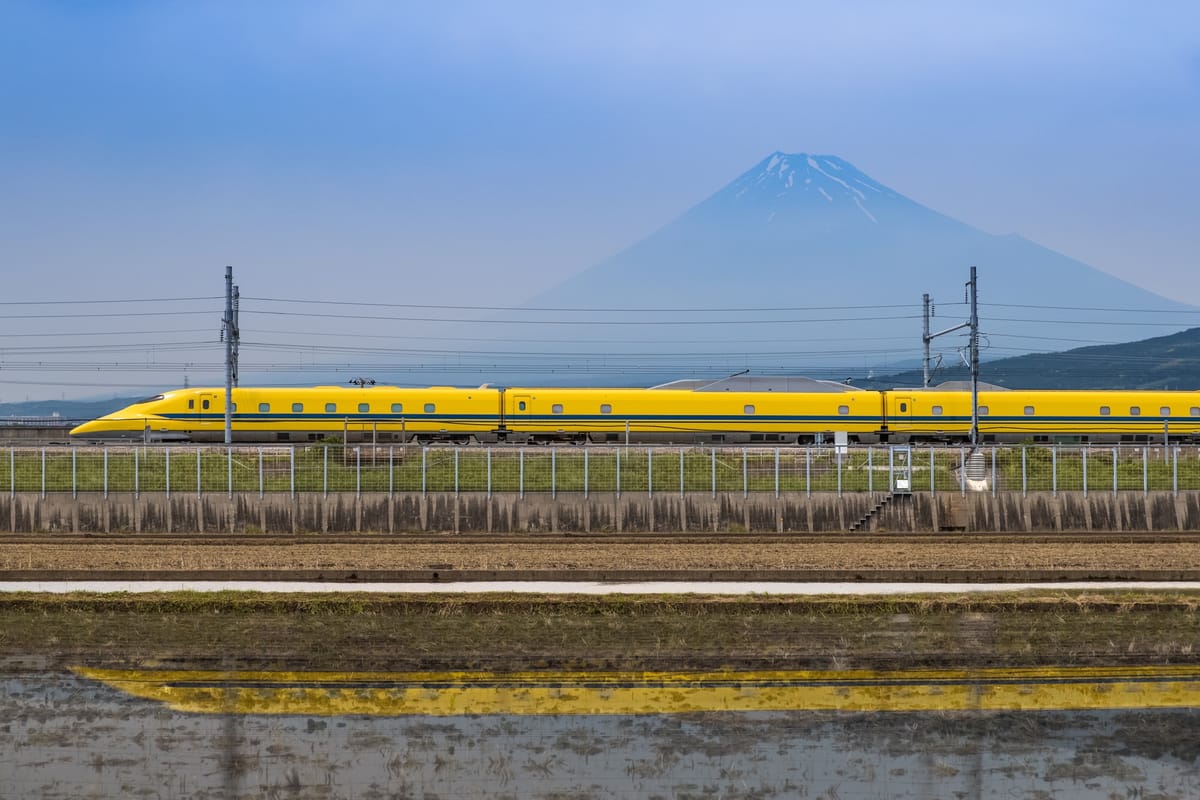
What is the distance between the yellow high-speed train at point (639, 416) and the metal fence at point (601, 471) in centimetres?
2278

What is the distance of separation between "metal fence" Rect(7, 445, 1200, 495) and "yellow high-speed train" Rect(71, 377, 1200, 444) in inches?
897

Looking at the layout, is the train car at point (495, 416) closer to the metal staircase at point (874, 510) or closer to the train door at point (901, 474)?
the train door at point (901, 474)

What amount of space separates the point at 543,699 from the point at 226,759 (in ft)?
12.2

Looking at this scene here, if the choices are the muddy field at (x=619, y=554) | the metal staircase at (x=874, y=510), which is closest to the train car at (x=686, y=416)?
the metal staircase at (x=874, y=510)

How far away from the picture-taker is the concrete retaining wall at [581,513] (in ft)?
129

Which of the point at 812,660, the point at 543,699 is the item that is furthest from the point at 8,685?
the point at 812,660

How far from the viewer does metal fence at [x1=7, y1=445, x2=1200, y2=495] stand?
39.8 metres

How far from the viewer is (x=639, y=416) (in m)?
68.1

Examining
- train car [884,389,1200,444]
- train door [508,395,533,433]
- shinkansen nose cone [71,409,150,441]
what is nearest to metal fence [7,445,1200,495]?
train door [508,395,533,433]

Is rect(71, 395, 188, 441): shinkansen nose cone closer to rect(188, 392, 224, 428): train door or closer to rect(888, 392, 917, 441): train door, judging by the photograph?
rect(188, 392, 224, 428): train door

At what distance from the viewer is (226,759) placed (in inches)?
487

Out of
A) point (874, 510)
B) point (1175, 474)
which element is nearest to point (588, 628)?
point (874, 510)

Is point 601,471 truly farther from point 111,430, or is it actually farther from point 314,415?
point 111,430

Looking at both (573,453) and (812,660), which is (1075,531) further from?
(812,660)
